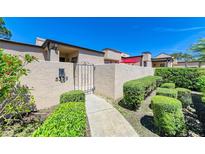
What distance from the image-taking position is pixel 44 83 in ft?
17.5

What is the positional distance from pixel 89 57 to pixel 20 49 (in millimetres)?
6045

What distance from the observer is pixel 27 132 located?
3.55 m

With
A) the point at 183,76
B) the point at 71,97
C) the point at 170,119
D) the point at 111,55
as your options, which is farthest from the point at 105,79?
the point at 183,76

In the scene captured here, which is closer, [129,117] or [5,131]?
[5,131]

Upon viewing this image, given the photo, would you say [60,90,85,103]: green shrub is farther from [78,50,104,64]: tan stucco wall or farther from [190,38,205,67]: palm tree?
[78,50,104,64]: tan stucco wall

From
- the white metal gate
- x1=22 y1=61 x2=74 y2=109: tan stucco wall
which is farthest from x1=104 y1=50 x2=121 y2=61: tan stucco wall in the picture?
x1=22 y1=61 x2=74 y2=109: tan stucco wall

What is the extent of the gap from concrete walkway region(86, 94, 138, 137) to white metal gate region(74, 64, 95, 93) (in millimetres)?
2237

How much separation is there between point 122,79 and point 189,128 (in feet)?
14.0

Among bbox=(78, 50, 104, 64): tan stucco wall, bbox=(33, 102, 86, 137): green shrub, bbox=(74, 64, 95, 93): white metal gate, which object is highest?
bbox=(78, 50, 104, 64): tan stucco wall

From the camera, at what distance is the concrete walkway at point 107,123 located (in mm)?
3525

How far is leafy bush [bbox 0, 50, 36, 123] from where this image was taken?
3.12m

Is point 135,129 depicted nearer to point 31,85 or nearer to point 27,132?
point 27,132
